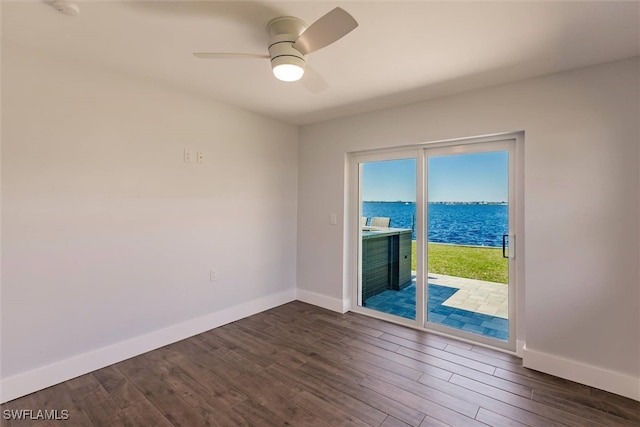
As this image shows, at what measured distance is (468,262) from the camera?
9.72 ft

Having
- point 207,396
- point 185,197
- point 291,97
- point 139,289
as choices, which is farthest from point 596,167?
point 139,289

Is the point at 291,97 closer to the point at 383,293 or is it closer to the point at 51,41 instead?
the point at 51,41

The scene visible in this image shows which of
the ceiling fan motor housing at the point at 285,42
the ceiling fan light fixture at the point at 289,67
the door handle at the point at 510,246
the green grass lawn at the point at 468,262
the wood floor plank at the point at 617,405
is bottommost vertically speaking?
the wood floor plank at the point at 617,405

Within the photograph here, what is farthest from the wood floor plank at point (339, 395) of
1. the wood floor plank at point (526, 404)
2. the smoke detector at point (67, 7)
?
the smoke detector at point (67, 7)

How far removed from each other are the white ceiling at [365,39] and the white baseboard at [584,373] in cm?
225

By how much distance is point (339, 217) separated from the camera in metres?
3.66

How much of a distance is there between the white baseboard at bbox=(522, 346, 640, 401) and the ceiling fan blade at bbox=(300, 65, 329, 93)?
2.67 m

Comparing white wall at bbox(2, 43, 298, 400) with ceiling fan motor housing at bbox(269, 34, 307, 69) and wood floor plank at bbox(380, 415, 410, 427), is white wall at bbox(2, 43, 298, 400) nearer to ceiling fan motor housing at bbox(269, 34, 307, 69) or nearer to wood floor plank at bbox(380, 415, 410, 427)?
ceiling fan motor housing at bbox(269, 34, 307, 69)

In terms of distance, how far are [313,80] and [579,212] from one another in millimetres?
2211

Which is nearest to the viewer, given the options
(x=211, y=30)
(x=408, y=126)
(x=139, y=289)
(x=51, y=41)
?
(x=211, y=30)

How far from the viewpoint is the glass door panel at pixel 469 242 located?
9.04ft

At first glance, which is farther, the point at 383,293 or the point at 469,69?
the point at 383,293

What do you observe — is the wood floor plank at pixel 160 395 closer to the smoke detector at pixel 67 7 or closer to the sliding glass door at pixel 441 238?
the sliding glass door at pixel 441 238

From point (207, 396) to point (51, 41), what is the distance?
2.60 meters
